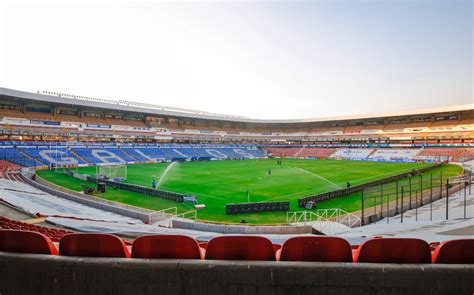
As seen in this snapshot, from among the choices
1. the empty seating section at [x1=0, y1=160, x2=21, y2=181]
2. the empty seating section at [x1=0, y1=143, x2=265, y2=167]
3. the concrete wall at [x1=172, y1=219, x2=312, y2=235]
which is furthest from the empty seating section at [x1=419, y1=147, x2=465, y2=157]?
the empty seating section at [x1=0, y1=160, x2=21, y2=181]

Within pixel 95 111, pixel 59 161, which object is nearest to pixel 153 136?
pixel 95 111

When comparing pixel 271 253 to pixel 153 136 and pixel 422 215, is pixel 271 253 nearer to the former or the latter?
pixel 422 215

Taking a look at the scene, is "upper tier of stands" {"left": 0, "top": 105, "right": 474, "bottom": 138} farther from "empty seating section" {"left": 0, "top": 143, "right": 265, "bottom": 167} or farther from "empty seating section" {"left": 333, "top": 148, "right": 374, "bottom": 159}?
"empty seating section" {"left": 333, "top": 148, "right": 374, "bottom": 159}

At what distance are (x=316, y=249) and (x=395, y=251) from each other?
2.51ft

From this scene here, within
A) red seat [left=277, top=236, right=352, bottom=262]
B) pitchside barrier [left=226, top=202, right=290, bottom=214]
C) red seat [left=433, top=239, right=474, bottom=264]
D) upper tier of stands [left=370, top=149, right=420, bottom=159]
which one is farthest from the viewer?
upper tier of stands [left=370, top=149, right=420, bottom=159]

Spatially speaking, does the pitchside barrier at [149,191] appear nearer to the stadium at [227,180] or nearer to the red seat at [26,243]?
the stadium at [227,180]

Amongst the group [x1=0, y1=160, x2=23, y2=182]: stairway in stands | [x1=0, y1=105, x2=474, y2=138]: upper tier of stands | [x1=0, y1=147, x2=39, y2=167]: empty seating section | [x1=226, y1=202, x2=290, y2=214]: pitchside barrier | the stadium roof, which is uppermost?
the stadium roof

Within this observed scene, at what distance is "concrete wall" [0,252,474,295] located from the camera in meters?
2.43

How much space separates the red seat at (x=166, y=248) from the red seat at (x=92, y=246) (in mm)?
189

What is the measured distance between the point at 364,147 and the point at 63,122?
7269 cm

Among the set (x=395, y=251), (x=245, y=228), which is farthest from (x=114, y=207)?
(x=395, y=251)

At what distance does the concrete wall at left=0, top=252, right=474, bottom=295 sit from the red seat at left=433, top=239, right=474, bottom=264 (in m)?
0.24

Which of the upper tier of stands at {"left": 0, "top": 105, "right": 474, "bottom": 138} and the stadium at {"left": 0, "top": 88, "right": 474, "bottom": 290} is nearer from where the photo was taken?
the stadium at {"left": 0, "top": 88, "right": 474, "bottom": 290}

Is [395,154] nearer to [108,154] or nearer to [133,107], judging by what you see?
[108,154]
